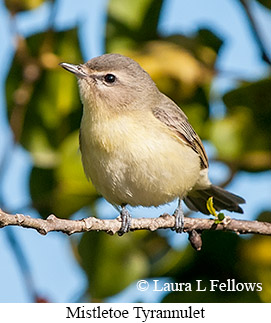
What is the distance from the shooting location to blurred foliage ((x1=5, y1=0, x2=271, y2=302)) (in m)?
3.71

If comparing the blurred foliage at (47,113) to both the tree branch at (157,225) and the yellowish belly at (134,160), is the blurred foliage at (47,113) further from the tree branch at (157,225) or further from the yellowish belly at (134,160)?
the tree branch at (157,225)

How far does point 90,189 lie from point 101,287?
620 mm

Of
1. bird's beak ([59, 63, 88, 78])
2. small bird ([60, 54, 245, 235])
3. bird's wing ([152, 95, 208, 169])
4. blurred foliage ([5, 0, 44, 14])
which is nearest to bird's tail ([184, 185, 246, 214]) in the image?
small bird ([60, 54, 245, 235])

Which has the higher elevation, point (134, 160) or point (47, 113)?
point (47, 113)

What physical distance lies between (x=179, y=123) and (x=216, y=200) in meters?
0.68

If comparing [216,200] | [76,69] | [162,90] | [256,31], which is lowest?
[216,200]

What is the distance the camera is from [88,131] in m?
3.88

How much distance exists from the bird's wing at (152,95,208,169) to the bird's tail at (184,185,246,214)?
0.82 feet

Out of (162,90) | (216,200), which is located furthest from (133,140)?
(216,200)

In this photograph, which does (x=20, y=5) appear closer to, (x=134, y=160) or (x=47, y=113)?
(x=47, y=113)

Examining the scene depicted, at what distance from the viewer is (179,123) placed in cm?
421

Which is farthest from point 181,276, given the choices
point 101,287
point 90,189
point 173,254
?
point 90,189

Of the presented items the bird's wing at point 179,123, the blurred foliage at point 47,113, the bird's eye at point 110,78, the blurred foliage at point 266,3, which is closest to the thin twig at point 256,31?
the blurred foliage at point 266,3

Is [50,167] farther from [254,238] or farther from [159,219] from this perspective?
[254,238]
